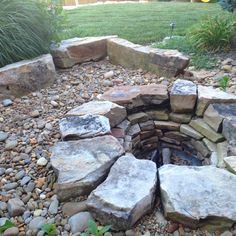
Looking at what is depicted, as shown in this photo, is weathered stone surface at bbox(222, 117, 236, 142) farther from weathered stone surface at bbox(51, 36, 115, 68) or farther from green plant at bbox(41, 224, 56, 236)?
weathered stone surface at bbox(51, 36, 115, 68)

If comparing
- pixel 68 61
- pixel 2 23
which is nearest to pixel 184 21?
pixel 68 61

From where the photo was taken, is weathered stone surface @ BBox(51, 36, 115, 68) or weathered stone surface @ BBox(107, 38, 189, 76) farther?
weathered stone surface @ BBox(51, 36, 115, 68)

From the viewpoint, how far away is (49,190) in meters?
1.58

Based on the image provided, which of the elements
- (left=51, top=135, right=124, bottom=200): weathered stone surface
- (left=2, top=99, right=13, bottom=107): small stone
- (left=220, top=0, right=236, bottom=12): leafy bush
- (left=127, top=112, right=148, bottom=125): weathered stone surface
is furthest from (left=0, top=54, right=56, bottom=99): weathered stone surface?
(left=220, top=0, right=236, bottom=12): leafy bush

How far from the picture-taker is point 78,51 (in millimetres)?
2939

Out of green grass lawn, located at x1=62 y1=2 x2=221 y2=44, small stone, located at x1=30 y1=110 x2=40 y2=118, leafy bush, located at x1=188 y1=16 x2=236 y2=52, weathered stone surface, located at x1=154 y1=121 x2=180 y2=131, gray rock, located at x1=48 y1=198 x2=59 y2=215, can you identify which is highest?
leafy bush, located at x1=188 y1=16 x2=236 y2=52

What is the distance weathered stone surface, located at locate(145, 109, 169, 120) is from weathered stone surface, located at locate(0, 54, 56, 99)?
0.88 m

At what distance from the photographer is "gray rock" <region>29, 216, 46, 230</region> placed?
1389 millimetres

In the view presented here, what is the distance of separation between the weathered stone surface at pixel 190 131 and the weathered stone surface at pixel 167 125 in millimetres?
45

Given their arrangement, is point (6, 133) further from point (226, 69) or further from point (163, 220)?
point (226, 69)

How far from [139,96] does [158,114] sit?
0.69 feet

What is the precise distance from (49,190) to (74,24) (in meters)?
3.19

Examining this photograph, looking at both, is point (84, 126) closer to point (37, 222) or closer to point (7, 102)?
point (37, 222)

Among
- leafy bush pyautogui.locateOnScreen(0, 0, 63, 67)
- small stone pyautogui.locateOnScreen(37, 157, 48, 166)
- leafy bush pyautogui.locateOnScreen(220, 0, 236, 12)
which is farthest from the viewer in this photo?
leafy bush pyautogui.locateOnScreen(220, 0, 236, 12)
